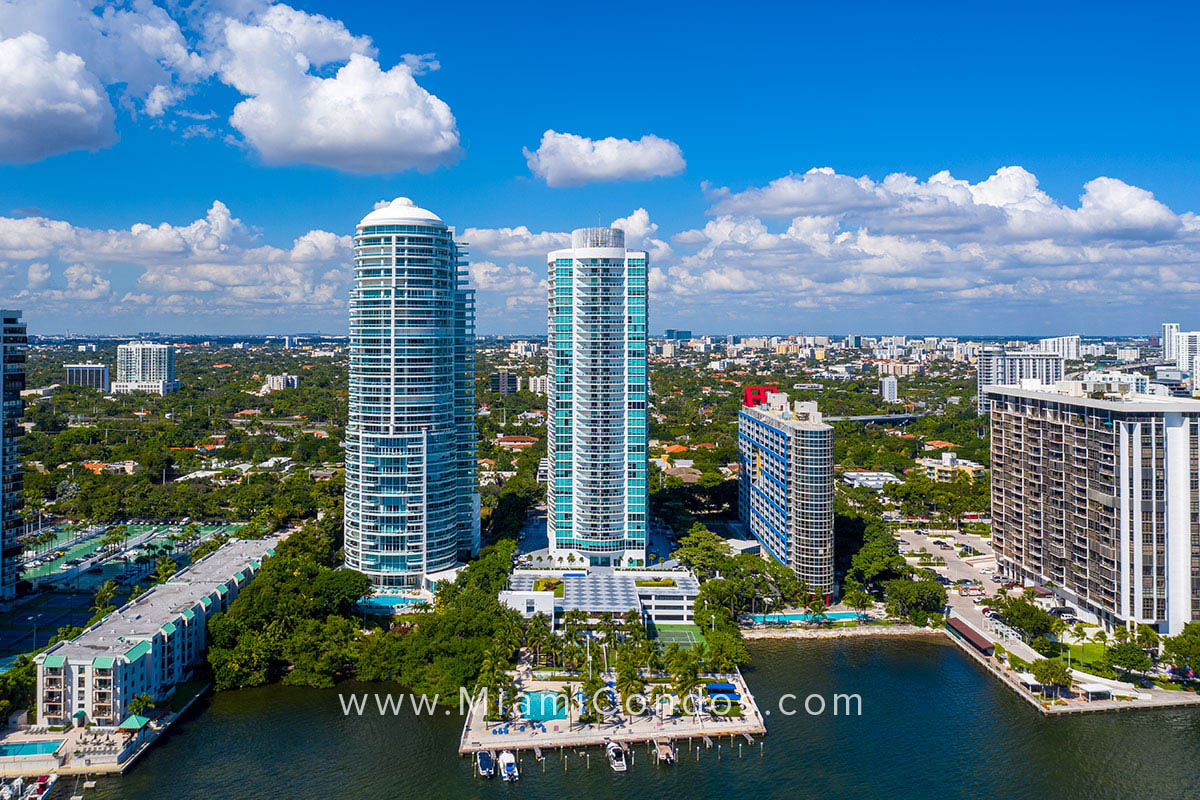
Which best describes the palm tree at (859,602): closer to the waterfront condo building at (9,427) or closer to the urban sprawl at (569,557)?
the urban sprawl at (569,557)

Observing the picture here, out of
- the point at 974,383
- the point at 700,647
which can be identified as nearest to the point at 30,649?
the point at 700,647

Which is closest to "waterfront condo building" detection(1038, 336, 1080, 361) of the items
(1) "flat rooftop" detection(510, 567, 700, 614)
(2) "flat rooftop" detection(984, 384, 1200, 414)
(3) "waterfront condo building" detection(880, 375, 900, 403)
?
(3) "waterfront condo building" detection(880, 375, 900, 403)

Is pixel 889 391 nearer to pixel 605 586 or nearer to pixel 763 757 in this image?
pixel 605 586

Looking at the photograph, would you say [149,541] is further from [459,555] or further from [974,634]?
[974,634]

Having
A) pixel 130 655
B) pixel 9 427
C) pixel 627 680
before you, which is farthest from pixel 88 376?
pixel 627 680

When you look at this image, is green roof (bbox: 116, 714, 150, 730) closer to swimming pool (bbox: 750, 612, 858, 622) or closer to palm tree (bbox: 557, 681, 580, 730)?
palm tree (bbox: 557, 681, 580, 730)
